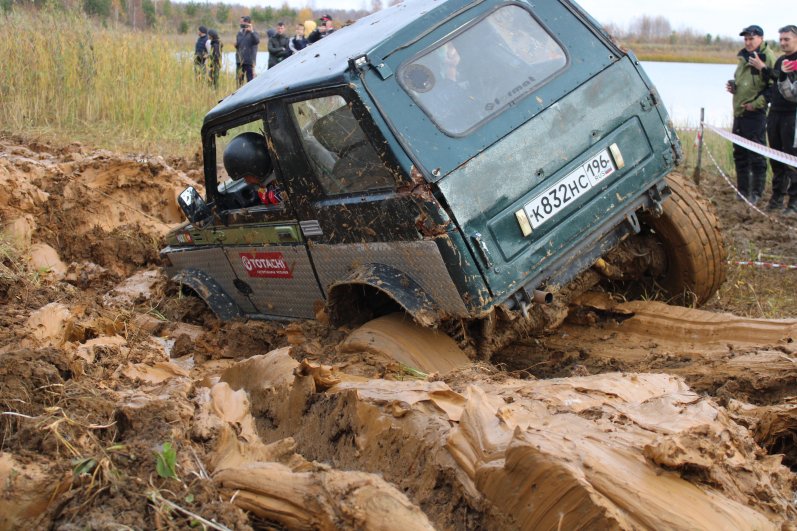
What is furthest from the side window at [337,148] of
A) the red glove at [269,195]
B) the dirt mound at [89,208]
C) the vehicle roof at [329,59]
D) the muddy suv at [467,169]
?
the dirt mound at [89,208]

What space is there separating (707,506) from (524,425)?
2.37ft

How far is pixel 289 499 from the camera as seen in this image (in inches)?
105

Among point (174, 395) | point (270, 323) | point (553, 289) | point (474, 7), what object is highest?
point (474, 7)

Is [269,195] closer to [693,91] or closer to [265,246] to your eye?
[265,246]

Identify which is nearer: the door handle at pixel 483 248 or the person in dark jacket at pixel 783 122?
the door handle at pixel 483 248

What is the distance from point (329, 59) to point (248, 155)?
89 cm

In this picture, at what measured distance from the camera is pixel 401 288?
15.6 feet

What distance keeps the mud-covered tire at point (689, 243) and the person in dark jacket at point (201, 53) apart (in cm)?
1050

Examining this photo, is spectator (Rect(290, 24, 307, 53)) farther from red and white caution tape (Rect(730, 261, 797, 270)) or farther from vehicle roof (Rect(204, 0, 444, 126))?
red and white caution tape (Rect(730, 261, 797, 270))

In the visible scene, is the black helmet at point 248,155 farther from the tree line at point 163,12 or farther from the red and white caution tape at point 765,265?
the red and white caution tape at point 765,265

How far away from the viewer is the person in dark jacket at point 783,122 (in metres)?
9.09

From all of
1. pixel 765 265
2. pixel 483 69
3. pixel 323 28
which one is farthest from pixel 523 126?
pixel 323 28

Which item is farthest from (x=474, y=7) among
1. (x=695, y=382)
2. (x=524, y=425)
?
(x=524, y=425)

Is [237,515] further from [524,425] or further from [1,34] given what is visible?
[1,34]
